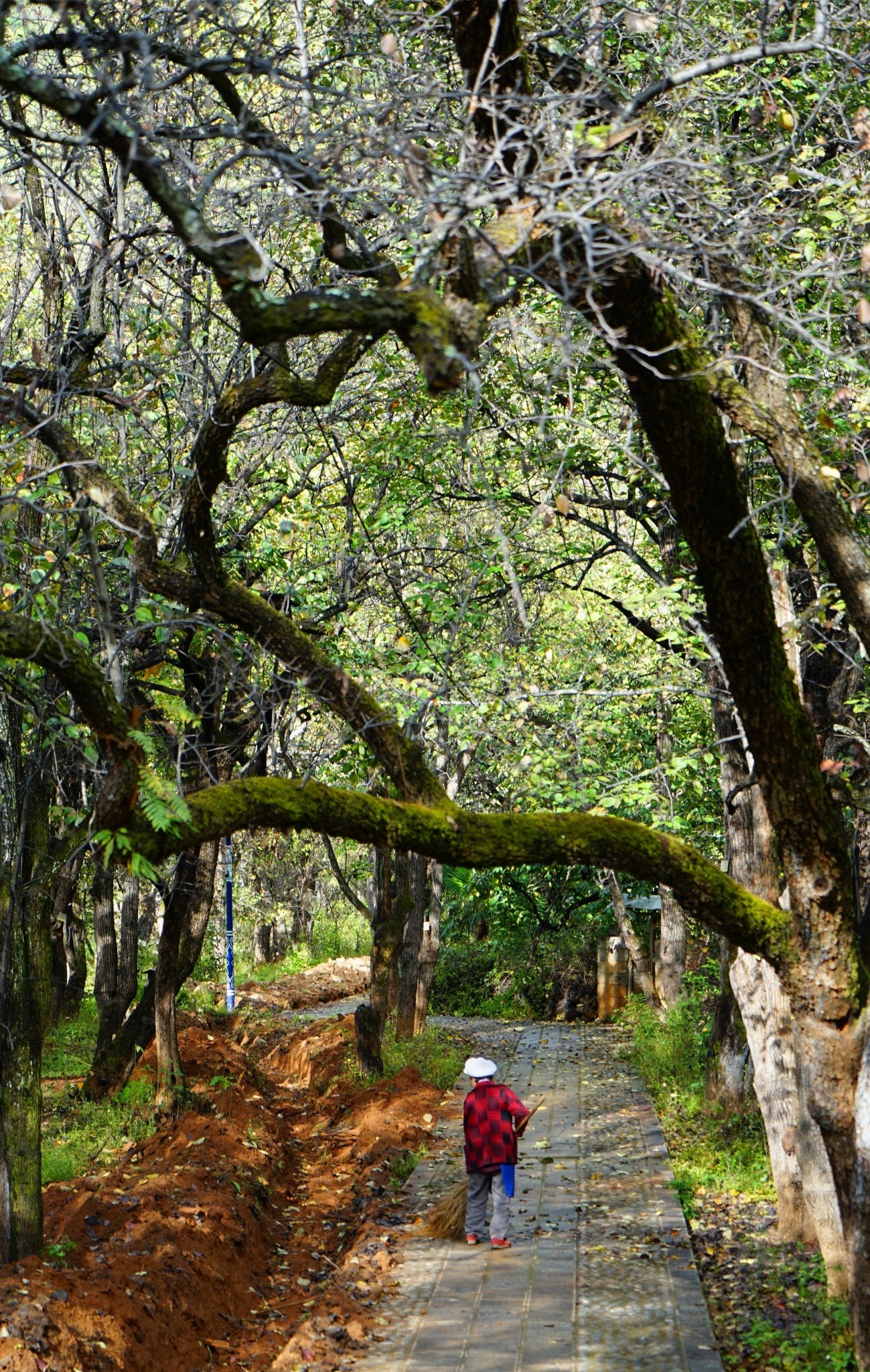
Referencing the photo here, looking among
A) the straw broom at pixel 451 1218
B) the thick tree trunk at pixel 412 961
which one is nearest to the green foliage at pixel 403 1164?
the straw broom at pixel 451 1218

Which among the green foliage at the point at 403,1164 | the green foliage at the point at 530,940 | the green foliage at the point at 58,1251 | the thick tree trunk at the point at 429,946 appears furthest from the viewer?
the green foliage at the point at 530,940

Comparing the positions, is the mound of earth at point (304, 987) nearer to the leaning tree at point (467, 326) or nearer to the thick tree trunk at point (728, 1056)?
the thick tree trunk at point (728, 1056)

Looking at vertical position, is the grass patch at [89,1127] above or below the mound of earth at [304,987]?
below

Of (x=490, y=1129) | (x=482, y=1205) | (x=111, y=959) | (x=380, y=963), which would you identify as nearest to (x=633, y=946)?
(x=380, y=963)

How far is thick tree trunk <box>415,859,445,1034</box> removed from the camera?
21531mm

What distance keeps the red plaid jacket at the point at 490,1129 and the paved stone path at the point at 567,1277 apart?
73 centimetres

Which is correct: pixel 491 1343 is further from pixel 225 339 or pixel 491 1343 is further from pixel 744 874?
pixel 225 339

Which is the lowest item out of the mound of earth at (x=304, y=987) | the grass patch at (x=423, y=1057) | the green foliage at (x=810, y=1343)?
the green foliage at (x=810, y=1343)

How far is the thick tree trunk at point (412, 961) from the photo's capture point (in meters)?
20.3

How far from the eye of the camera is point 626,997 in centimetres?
2739

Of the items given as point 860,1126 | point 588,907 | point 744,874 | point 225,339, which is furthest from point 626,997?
point 860,1126

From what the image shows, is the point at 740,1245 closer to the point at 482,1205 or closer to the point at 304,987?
the point at 482,1205

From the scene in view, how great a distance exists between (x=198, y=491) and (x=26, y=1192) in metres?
5.40

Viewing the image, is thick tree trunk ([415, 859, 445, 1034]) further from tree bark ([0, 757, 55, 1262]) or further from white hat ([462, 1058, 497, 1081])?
tree bark ([0, 757, 55, 1262])
